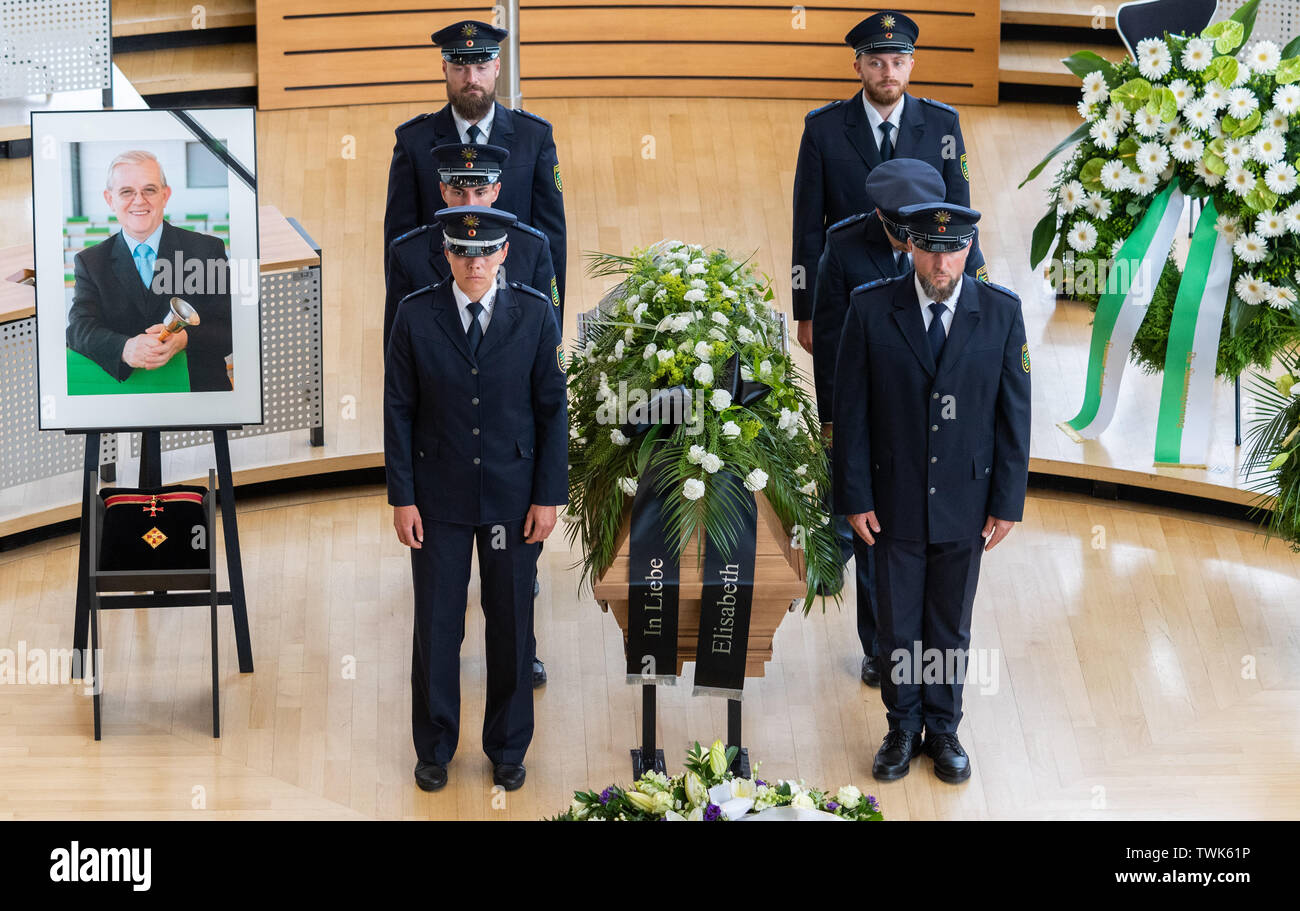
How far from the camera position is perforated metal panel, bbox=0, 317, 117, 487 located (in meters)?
5.73

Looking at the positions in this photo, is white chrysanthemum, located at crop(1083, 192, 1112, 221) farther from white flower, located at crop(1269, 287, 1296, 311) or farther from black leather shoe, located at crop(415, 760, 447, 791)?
black leather shoe, located at crop(415, 760, 447, 791)

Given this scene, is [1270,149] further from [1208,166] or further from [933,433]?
[933,433]

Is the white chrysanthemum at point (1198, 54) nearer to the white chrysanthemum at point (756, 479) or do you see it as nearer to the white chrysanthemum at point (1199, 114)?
the white chrysanthemum at point (1199, 114)

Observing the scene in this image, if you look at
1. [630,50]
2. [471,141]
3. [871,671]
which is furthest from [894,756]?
[630,50]

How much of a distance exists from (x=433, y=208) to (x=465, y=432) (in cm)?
107

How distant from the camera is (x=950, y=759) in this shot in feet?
15.4

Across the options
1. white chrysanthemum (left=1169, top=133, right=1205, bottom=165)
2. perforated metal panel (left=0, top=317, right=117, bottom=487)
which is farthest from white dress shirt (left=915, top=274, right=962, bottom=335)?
perforated metal panel (left=0, top=317, right=117, bottom=487)

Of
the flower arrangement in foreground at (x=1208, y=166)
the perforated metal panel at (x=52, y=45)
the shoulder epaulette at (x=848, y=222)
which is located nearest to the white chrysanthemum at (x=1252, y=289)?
the flower arrangement in foreground at (x=1208, y=166)

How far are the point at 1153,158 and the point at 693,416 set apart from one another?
220 cm

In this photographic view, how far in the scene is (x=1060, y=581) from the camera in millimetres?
5684

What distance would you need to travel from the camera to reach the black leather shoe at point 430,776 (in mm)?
4656

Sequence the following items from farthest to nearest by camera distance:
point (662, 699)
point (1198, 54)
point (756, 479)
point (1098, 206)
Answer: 1. point (1098, 206)
2. point (1198, 54)
3. point (662, 699)
4. point (756, 479)

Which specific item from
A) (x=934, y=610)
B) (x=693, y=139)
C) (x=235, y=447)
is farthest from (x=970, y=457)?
(x=693, y=139)
